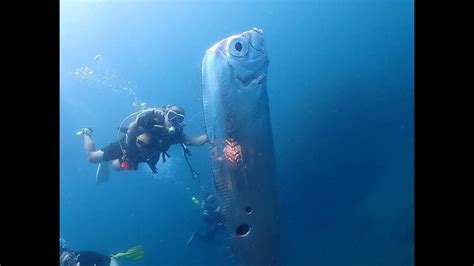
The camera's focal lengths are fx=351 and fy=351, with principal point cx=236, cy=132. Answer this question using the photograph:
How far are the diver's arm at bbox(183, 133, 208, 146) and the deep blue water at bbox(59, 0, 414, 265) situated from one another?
434 mm

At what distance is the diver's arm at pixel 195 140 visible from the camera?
5482 mm

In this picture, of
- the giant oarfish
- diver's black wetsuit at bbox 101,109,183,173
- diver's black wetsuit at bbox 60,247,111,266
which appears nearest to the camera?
the giant oarfish

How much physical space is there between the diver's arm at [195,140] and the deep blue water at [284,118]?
434 mm

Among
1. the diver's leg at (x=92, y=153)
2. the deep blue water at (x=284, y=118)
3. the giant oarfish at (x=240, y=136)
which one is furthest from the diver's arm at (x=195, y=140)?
the diver's leg at (x=92, y=153)

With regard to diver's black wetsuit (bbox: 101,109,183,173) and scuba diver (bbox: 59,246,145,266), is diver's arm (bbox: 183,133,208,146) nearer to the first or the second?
diver's black wetsuit (bbox: 101,109,183,173)

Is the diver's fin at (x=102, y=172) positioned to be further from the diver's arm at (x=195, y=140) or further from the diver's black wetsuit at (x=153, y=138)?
the diver's arm at (x=195, y=140)

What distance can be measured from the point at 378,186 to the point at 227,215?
589 centimetres

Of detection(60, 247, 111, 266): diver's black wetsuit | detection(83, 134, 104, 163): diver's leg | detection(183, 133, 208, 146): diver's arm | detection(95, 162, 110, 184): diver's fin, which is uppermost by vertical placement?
detection(183, 133, 208, 146): diver's arm

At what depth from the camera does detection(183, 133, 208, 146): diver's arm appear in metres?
5.48

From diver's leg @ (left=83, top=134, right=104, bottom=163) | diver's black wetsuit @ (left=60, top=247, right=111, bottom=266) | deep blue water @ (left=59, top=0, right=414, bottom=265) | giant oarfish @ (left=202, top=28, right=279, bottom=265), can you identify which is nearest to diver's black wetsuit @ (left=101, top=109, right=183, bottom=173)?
deep blue water @ (left=59, top=0, right=414, bottom=265)

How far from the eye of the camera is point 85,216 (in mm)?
16234
